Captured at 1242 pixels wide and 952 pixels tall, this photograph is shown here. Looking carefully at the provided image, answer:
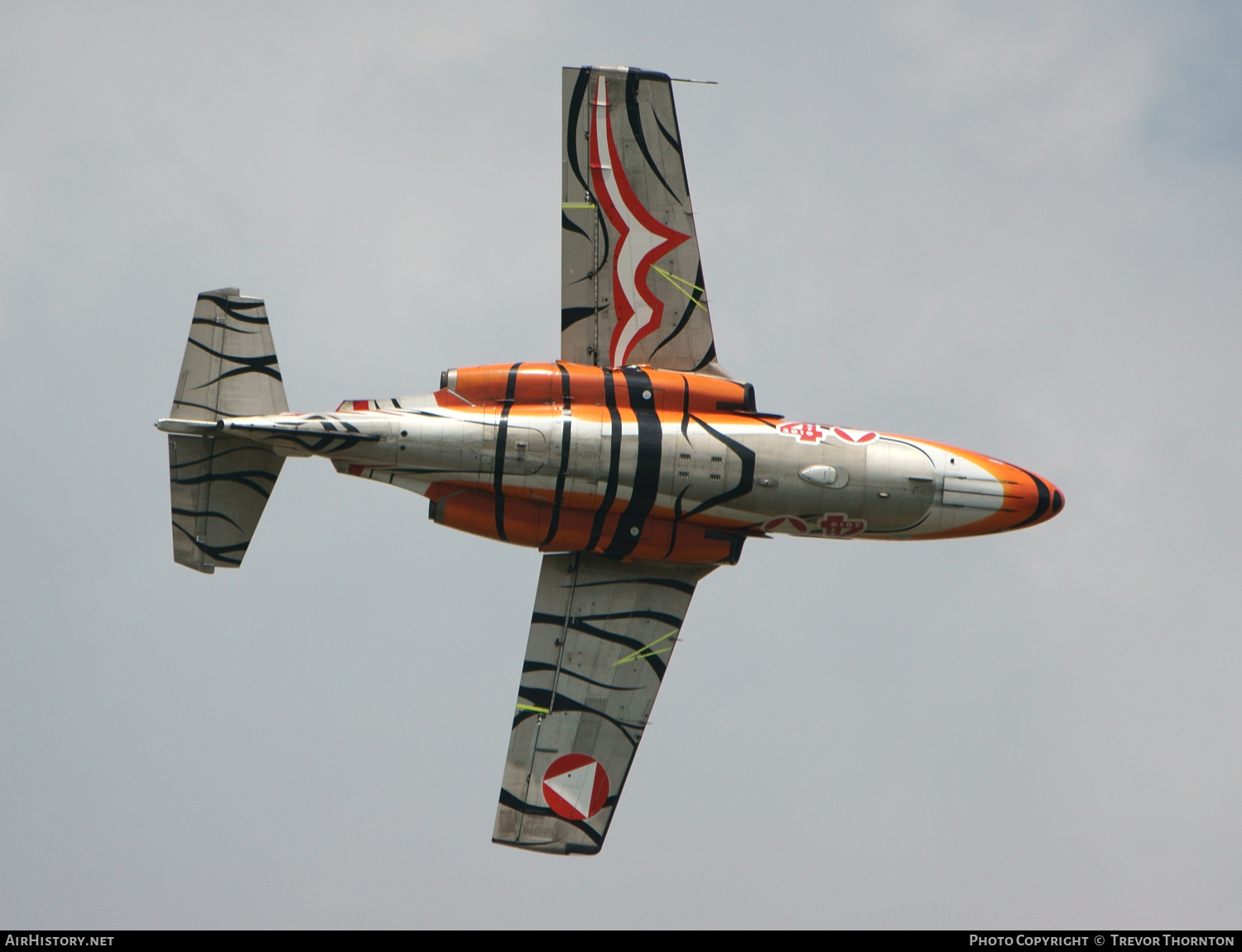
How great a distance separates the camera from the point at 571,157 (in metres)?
31.5

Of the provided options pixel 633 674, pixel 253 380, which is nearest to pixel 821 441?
pixel 633 674

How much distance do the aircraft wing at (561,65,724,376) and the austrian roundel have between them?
27.8 ft

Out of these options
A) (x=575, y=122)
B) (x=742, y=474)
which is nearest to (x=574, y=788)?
(x=742, y=474)

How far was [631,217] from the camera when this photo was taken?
31.5 metres

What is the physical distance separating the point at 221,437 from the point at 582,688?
351 inches

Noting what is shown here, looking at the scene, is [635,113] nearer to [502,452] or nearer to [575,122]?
[575,122]

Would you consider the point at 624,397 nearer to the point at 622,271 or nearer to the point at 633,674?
the point at 622,271

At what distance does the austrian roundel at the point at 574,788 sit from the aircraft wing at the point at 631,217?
27.8 feet

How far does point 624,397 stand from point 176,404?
8.72m

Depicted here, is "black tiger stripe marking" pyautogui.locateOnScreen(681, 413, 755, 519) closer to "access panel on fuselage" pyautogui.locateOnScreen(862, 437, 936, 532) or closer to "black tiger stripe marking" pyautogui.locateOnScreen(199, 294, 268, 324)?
"access panel on fuselage" pyautogui.locateOnScreen(862, 437, 936, 532)

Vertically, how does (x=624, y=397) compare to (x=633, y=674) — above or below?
above

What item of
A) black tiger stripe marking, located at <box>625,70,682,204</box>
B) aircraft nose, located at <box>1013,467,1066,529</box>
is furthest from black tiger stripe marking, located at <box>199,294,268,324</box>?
aircraft nose, located at <box>1013,467,1066,529</box>

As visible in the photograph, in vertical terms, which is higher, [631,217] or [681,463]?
[631,217]

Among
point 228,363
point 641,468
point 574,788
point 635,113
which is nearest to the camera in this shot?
point 228,363
